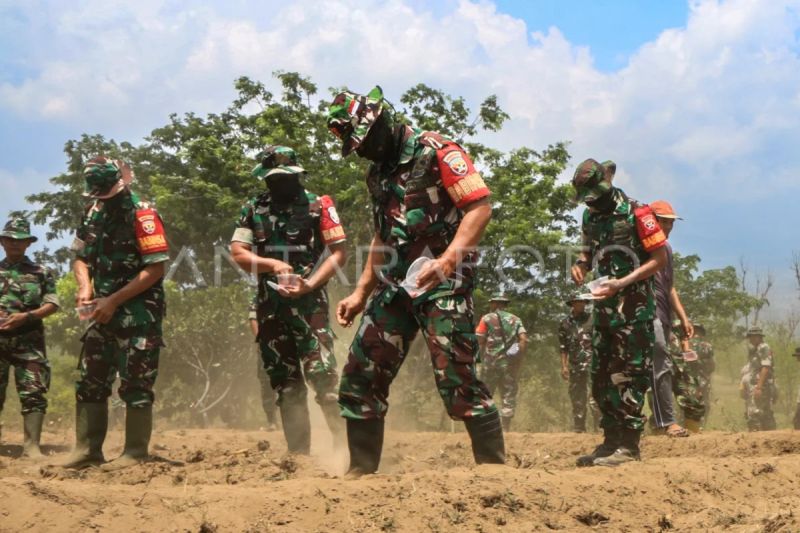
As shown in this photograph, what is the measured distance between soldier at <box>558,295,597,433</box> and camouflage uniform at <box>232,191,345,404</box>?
633 cm

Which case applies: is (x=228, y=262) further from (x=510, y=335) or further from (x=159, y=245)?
(x=159, y=245)

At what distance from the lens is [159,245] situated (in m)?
5.75

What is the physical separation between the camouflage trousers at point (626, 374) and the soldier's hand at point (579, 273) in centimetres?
41

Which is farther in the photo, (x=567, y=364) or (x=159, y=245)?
(x=567, y=364)

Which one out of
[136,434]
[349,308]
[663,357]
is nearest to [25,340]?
[136,434]

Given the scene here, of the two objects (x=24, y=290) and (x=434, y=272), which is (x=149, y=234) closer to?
(x=24, y=290)

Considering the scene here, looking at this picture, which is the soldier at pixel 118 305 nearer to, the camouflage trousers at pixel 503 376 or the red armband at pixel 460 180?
the red armband at pixel 460 180

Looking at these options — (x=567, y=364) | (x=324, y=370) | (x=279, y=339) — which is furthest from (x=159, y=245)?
(x=567, y=364)

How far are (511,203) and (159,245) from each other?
11.2 m

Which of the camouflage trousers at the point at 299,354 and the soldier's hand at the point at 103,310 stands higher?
the soldier's hand at the point at 103,310

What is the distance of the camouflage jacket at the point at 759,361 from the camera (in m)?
13.4

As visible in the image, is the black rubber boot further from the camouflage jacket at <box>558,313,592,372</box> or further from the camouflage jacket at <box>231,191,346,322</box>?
the camouflage jacket at <box>558,313,592,372</box>

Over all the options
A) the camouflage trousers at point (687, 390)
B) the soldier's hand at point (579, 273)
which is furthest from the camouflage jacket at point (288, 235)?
the camouflage trousers at point (687, 390)

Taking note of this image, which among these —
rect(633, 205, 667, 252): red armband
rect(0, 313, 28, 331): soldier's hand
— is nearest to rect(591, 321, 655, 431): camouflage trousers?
rect(633, 205, 667, 252): red armband
